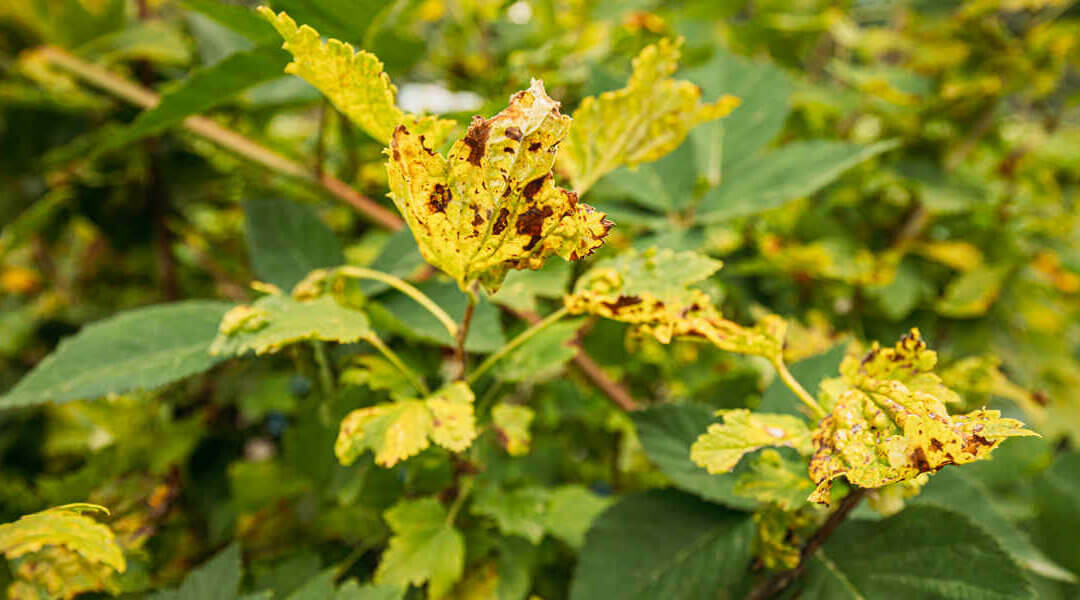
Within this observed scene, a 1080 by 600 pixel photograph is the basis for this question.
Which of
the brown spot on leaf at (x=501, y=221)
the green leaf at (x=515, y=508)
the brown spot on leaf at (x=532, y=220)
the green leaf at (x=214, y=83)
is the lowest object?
the green leaf at (x=515, y=508)

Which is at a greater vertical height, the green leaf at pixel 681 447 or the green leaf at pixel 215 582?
the green leaf at pixel 215 582

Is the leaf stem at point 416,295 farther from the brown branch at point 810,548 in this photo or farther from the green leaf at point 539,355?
the brown branch at point 810,548

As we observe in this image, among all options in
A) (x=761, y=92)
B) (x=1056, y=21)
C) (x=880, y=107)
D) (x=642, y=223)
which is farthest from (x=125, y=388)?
(x=1056, y=21)

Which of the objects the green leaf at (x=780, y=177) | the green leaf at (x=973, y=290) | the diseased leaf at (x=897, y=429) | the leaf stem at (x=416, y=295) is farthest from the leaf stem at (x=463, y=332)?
the green leaf at (x=973, y=290)

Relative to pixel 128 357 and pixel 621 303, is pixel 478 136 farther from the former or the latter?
pixel 128 357

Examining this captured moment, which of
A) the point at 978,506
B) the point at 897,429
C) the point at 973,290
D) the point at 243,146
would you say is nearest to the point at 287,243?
the point at 243,146

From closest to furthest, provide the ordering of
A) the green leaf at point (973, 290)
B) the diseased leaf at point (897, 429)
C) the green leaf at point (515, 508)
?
the diseased leaf at point (897, 429)
the green leaf at point (515, 508)
the green leaf at point (973, 290)
